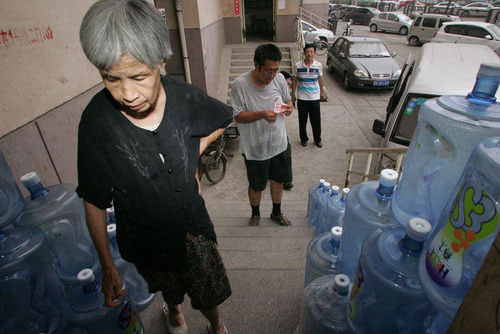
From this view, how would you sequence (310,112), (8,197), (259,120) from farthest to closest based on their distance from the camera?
(310,112) → (259,120) → (8,197)

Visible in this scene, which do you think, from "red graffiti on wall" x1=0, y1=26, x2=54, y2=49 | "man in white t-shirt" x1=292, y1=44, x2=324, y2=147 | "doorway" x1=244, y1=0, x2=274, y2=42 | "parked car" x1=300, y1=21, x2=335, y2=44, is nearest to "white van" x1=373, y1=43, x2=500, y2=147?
"man in white t-shirt" x1=292, y1=44, x2=324, y2=147

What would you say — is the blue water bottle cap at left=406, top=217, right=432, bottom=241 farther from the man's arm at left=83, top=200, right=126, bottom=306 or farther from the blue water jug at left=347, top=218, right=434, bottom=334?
the man's arm at left=83, top=200, right=126, bottom=306

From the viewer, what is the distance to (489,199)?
686mm

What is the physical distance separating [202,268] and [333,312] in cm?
81

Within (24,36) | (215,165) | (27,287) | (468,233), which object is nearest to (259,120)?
(24,36)

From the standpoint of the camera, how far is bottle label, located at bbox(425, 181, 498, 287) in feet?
2.25

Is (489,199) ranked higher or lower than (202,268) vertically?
higher

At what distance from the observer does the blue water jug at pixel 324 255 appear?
1.83 m

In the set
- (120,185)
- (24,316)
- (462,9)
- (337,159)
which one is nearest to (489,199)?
(120,185)

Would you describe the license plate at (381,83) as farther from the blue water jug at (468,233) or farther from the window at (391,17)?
the window at (391,17)

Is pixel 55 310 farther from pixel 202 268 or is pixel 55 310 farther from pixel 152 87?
pixel 152 87

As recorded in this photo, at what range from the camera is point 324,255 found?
195 centimetres

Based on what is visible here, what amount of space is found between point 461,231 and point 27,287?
2193mm

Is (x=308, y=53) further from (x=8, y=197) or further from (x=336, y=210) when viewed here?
(x=8, y=197)
